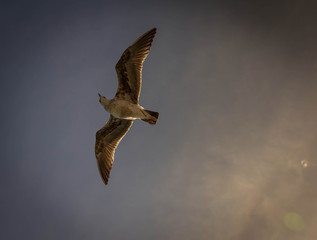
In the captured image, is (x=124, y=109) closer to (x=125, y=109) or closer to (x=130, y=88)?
(x=125, y=109)

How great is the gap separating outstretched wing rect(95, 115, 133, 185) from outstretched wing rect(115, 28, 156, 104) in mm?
1531

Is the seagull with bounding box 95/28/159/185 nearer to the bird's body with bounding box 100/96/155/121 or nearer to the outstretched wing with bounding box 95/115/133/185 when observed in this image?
the bird's body with bounding box 100/96/155/121

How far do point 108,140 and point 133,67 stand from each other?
3.83 metres

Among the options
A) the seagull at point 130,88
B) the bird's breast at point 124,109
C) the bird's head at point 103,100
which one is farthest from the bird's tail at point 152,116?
the bird's head at point 103,100

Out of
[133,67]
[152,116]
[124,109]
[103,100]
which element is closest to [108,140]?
[103,100]

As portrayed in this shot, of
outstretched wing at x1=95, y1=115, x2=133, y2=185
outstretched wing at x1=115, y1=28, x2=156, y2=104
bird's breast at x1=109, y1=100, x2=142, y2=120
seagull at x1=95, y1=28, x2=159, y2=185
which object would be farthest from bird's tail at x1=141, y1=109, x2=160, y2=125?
outstretched wing at x1=95, y1=115, x2=133, y2=185

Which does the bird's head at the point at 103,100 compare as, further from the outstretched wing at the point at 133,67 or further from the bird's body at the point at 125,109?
the outstretched wing at the point at 133,67

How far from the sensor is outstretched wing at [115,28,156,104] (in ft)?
30.4

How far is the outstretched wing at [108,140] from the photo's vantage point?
11.0m

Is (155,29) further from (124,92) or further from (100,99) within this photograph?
(100,99)

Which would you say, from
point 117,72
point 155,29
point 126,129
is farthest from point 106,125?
point 155,29

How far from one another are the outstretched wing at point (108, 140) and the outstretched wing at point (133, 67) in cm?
153

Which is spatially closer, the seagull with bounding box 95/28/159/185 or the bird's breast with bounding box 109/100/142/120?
the seagull with bounding box 95/28/159/185

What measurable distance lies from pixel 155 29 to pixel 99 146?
5.97m
